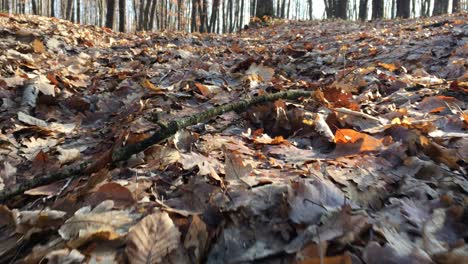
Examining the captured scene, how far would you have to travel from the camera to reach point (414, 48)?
4316mm

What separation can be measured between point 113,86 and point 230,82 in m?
1.09

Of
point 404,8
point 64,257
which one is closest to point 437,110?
point 64,257

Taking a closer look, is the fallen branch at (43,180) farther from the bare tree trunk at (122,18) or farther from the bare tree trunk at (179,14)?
the bare tree trunk at (179,14)

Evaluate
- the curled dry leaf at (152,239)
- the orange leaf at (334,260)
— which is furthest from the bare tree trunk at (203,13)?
the orange leaf at (334,260)

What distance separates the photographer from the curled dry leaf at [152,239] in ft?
3.75

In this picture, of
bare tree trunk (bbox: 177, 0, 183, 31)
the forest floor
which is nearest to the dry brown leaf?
the forest floor

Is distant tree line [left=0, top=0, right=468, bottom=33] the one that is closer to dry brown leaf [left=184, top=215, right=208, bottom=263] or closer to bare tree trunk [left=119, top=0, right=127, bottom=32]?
bare tree trunk [left=119, top=0, right=127, bottom=32]

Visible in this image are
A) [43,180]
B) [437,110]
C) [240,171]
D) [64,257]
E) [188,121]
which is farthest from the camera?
[437,110]

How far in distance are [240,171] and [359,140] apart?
2.08ft

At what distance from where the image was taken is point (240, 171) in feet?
5.23

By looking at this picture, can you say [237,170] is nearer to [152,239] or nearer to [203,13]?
[152,239]

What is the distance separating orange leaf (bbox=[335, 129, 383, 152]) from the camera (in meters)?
1.78

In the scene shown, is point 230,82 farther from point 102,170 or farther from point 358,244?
point 358,244

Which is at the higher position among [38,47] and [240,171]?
[38,47]
